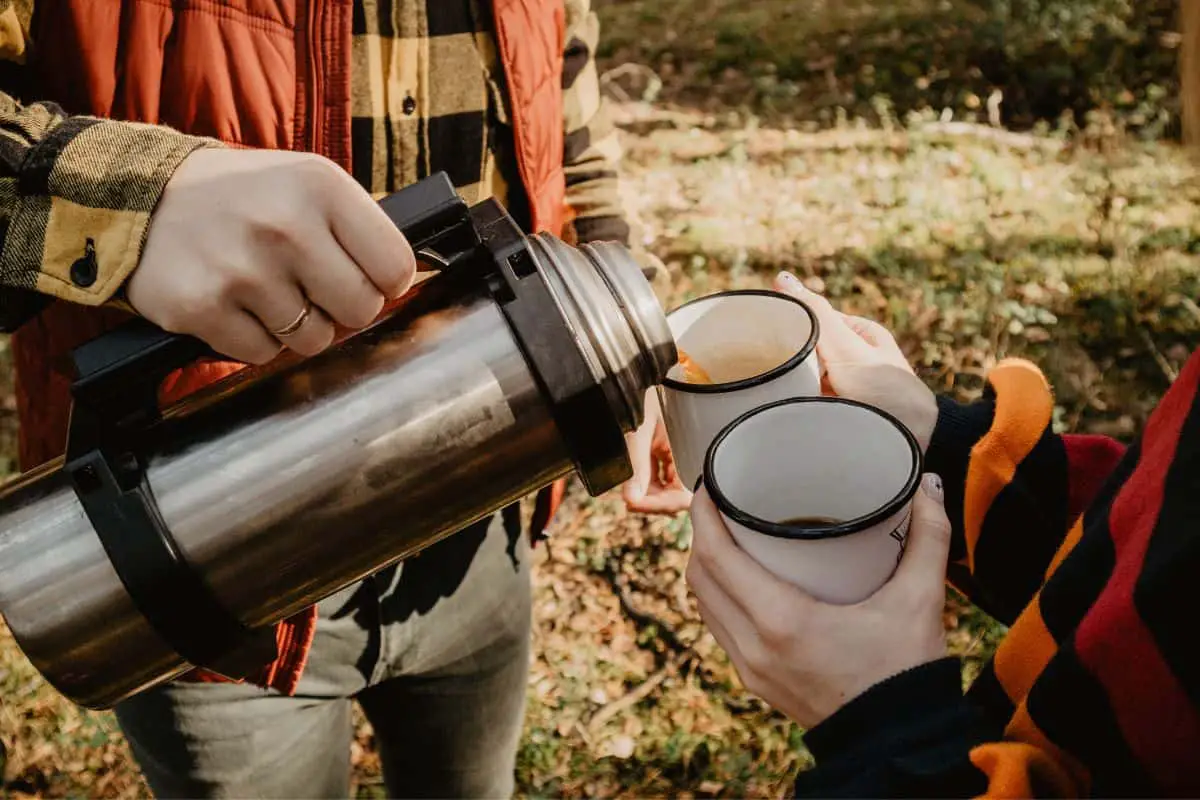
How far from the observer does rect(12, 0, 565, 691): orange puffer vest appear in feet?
3.83

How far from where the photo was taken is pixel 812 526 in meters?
0.98

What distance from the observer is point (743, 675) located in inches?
43.9

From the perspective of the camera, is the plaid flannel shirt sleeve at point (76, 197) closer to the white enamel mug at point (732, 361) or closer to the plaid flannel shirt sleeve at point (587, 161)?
the white enamel mug at point (732, 361)

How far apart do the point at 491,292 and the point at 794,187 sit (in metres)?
4.07

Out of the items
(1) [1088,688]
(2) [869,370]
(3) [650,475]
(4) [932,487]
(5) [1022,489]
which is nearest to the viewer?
(1) [1088,688]

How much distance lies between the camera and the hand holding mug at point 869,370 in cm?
144

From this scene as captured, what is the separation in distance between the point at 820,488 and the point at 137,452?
2.89 feet

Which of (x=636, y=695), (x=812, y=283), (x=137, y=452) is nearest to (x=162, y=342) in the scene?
(x=137, y=452)

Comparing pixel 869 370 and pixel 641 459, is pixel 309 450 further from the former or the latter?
pixel 869 370

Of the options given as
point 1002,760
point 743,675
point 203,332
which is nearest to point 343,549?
point 203,332

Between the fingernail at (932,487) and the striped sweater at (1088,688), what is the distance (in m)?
0.15

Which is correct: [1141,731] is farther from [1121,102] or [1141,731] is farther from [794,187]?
[1121,102]

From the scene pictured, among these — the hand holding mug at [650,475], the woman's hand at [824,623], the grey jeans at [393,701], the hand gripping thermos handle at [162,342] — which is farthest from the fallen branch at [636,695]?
the hand gripping thermos handle at [162,342]

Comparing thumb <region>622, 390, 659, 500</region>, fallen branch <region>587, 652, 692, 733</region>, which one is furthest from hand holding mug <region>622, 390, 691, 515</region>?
fallen branch <region>587, 652, 692, 733</region>
